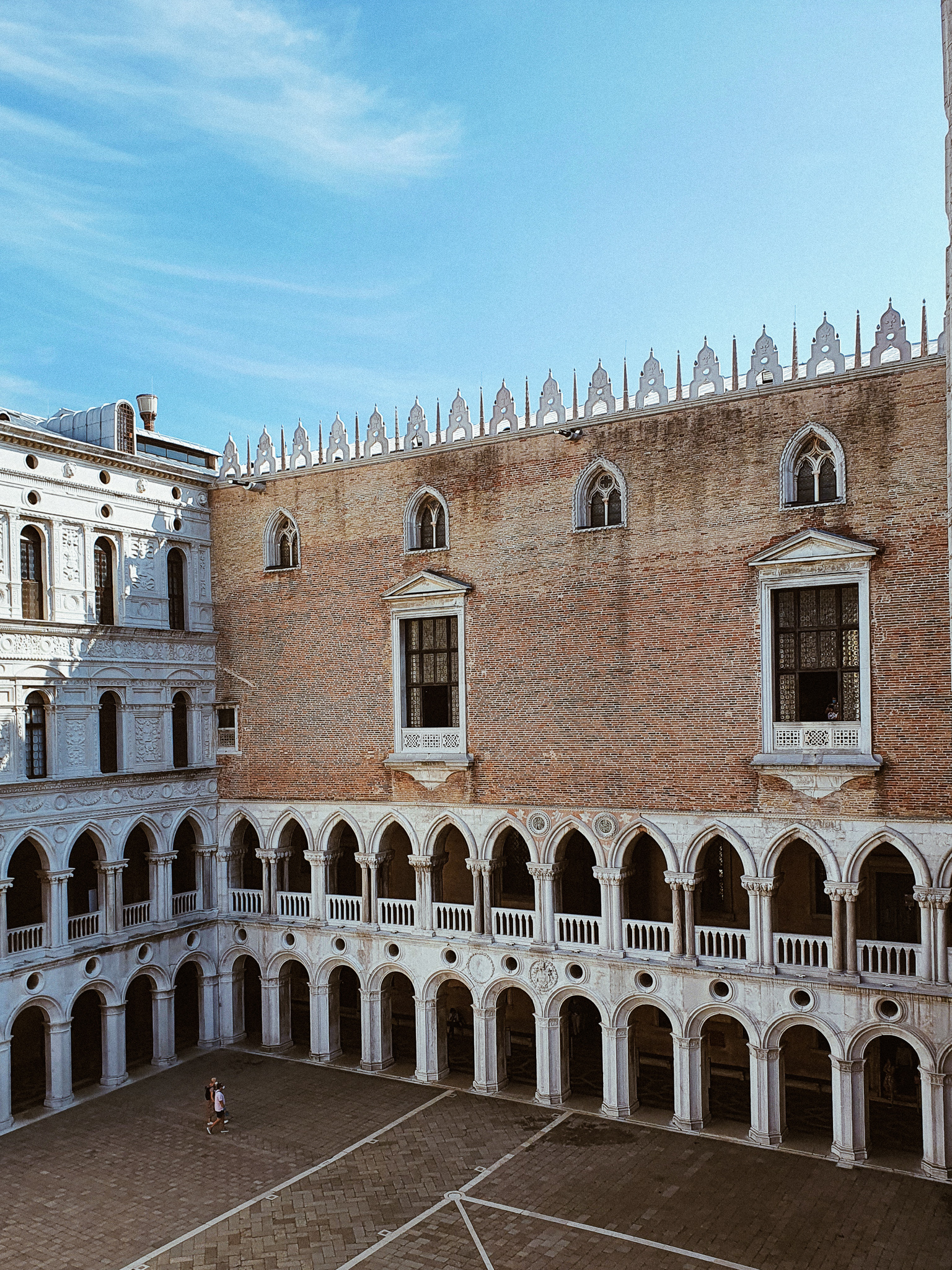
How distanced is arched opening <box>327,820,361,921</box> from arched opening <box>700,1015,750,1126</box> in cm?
892

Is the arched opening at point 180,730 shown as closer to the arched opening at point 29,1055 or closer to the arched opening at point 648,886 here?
the arched opening at point 29,1055

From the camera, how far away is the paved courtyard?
17.6 meters

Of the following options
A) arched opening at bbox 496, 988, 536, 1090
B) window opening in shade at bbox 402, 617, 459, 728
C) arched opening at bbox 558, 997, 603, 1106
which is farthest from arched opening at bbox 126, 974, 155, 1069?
arched opening at bbox 558, 997, 603, 1106

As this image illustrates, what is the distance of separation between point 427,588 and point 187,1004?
14.4 m

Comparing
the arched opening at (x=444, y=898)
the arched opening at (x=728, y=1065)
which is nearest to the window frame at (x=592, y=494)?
the arched opening at (x=444, y=898)

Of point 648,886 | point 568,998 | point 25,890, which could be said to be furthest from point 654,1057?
point 25,890

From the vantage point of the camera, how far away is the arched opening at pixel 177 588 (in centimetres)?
2838

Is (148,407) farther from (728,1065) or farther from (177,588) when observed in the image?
(728,1065)

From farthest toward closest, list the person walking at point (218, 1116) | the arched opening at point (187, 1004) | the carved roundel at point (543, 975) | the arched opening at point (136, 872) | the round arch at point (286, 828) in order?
the arched opening at point (136, 872) → the arched opening at point (187, 1004) → the round arch at point (286, 828) → the carved roundel at point (543, 975) → the person walking at point (218, 1116)

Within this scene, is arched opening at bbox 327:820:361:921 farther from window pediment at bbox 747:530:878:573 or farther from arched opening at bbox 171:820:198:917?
window pediment at bbox 747:530:878:573

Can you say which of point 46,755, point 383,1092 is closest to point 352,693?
point 46,755

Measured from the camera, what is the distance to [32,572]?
24.6 meters

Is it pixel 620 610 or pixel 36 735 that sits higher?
pixel 620 610

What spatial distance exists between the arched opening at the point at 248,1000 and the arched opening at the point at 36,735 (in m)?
7.83
